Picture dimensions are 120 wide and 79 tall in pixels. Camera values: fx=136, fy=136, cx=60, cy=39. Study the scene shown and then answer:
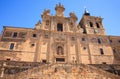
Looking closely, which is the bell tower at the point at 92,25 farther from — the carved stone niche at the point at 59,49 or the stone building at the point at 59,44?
the carved stone niche at the point at 59,49

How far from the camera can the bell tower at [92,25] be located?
33812mm

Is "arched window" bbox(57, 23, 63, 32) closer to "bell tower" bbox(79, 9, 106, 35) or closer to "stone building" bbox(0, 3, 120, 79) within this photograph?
"stone building" bbox(0, 3, 120, 79)

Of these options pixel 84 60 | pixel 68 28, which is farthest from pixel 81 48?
pixel 68 28

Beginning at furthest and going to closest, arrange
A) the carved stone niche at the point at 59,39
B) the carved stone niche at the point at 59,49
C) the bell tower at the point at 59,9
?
1. the bell tower at the point at 59,9
2. the carved stone niche at the point at 59,39
3. the carved stone niche at the point at 59,49

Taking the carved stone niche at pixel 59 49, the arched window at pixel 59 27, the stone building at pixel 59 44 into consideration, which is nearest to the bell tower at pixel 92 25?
the stone building at pixel 59 44

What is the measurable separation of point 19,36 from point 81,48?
1360cm

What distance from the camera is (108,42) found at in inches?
1266

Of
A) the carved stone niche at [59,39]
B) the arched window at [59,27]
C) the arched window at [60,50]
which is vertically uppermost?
the arched window at [59,27]

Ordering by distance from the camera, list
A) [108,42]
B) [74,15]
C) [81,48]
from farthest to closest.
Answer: [74,15], [108,42], [81,48]

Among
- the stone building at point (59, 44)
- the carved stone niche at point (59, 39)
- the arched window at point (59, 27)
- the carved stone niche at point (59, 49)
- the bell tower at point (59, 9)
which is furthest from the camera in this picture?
the bell tower at point (59, 9)

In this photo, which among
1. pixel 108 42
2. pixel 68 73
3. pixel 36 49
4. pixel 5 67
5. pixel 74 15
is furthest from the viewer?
pixel 74 15

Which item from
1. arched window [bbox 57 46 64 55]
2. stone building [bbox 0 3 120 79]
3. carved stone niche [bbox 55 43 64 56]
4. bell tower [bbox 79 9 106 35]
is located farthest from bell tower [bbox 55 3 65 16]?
arched window [bbox 57 46 64 55]

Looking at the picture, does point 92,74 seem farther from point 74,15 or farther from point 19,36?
point 74,15

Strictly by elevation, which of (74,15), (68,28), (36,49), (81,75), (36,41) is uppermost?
(74,15)
